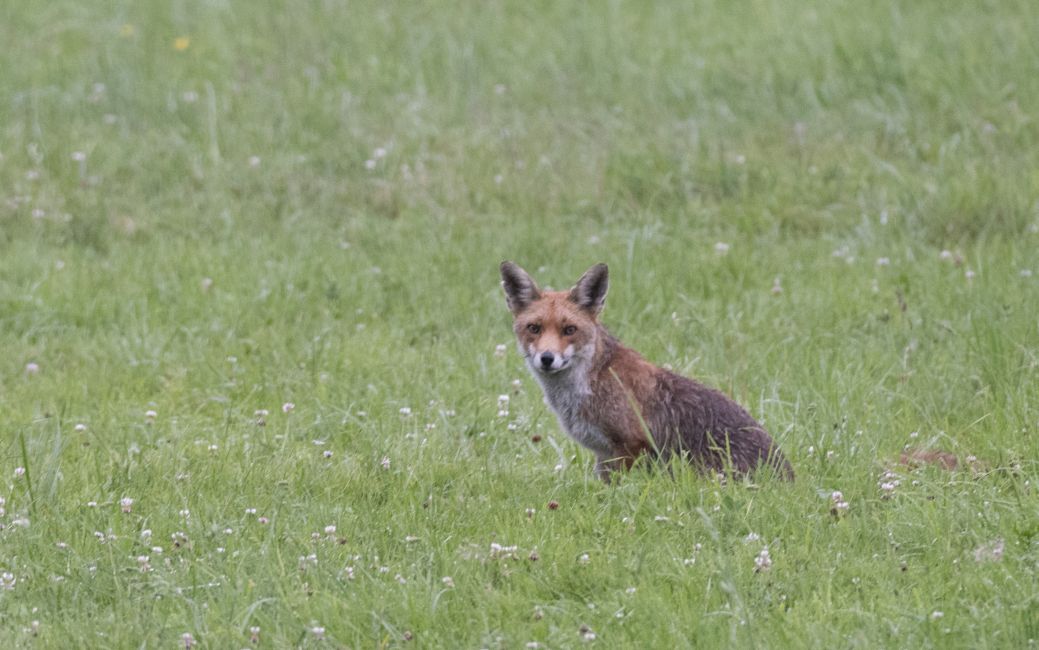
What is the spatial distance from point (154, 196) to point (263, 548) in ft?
22.0

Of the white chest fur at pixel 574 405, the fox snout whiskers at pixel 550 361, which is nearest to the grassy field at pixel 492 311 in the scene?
the white chest fur at pixel 574 405

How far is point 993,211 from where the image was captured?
423 inches

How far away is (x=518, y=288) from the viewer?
749cm

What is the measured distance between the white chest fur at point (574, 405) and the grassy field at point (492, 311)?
7.2 inches

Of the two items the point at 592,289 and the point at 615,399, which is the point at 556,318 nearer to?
the point at 592,289

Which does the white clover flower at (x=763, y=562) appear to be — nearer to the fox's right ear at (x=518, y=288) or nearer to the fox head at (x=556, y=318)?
the fox head at (x=556, y=318)

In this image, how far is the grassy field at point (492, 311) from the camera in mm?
5441

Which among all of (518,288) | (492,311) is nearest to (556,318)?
(518,288)

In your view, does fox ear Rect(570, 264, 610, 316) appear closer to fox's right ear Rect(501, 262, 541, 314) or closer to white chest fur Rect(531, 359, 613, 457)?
fox's right ear Rect(501, 262, 541, 314)

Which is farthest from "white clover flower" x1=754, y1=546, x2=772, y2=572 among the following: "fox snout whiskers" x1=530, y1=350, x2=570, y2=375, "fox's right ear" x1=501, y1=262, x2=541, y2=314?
"fox's right ear" x1=501, y1=262, x2=541, y2=314

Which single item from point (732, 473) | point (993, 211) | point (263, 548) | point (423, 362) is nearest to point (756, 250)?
point (993, 211)

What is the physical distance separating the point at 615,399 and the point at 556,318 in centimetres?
50

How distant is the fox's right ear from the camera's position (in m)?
7.39

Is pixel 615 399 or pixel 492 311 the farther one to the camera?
pixel 492 311
